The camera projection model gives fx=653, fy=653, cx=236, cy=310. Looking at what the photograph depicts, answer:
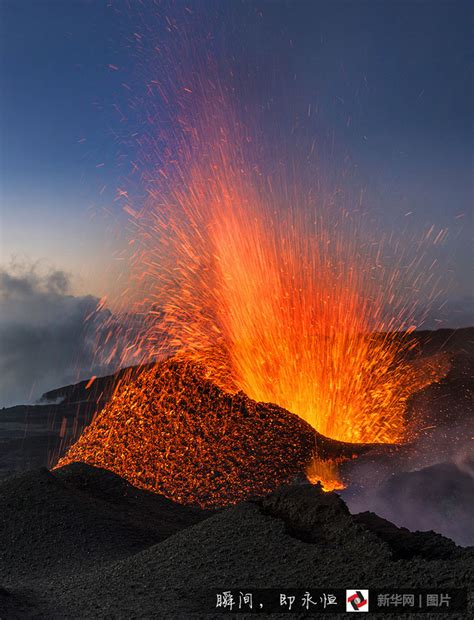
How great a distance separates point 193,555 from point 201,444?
18.2 ft

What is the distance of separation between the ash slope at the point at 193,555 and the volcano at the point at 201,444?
1.69m

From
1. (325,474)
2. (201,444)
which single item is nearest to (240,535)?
(325,474)

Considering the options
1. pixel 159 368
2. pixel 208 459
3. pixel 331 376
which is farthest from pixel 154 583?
pixel 331 376

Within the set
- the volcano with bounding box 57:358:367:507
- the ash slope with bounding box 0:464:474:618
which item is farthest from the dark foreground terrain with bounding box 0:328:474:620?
the volcano with bounding box 57:358:367:507

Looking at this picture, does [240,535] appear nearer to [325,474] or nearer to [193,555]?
[193,555]

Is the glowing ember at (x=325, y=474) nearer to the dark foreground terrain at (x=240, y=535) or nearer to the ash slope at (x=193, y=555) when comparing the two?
the dark foreground terrain at (x=240, y=535)

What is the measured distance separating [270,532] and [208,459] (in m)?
5.17

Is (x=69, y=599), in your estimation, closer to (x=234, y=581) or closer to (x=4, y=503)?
(x=234, y=581)

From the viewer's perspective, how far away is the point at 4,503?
10641 mm

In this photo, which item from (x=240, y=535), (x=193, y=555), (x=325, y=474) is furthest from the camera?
(x=325, y=474)

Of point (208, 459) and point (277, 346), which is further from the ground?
point (277, 346)

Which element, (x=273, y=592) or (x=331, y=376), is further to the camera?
(x=331, y=376)

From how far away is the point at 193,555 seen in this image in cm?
737

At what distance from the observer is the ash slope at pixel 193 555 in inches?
238
